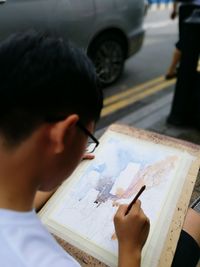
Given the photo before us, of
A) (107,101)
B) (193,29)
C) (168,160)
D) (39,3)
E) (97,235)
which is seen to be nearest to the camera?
(97,235)

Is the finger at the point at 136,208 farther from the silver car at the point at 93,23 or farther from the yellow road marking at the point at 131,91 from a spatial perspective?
the yellow road marking at the point at 131,91

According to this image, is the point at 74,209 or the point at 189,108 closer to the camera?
the point at 74,209

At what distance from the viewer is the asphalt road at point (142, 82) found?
3836 millimetres

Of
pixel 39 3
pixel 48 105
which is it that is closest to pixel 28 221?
pixel 48 105

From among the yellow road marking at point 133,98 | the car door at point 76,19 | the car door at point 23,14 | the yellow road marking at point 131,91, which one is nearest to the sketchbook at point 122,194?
the car door at point 23,14

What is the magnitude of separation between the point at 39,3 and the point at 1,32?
0.48m

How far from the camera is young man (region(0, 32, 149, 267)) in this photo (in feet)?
2.24

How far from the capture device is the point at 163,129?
3160 millimetres

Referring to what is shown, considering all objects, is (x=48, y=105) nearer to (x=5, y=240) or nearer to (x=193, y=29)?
(x=5, y=240)

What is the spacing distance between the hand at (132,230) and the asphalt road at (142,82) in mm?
2513

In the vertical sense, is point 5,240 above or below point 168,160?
above

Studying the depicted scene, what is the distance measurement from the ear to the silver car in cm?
210

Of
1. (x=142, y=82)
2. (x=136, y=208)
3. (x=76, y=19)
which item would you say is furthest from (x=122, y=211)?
(x=142, y=82)

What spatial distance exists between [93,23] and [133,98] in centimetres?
92
